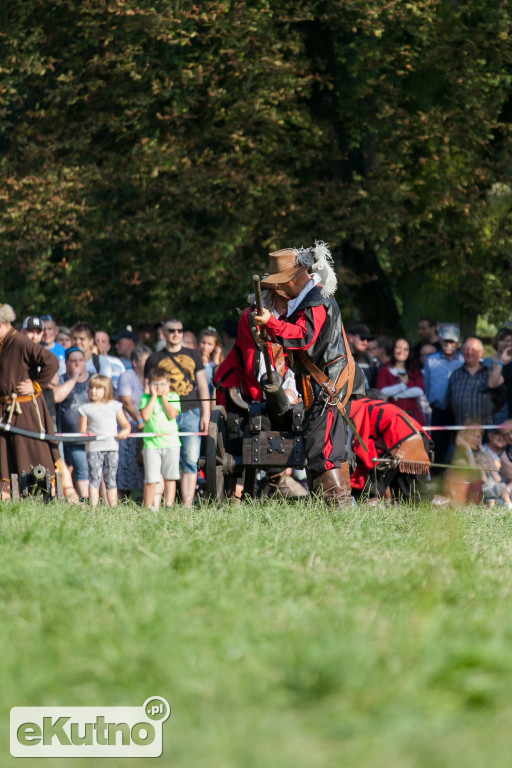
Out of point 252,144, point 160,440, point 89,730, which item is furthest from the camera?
point 252,144

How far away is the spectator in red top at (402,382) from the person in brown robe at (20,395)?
443cm

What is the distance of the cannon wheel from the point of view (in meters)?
8.79

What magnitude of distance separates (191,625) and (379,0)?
46.0 ft

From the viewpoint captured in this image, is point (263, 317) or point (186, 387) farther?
point (186, 387)

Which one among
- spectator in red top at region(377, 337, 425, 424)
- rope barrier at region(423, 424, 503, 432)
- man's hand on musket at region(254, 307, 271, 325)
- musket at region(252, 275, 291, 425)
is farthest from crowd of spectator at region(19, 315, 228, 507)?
man's hand on musket at region(254, 307, 271, 325)

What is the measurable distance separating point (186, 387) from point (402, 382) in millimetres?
2614

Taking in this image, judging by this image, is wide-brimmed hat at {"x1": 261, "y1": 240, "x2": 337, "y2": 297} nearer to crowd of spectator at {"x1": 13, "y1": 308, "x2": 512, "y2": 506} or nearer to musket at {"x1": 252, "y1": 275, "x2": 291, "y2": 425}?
musket at {"x1": 252, "y1": 275, "x2": 291, "y2": 425}

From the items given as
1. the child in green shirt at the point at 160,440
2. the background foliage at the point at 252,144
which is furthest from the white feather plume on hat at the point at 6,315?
the background foliage at the point at 252,144

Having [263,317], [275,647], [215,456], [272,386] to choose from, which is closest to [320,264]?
[263,317]

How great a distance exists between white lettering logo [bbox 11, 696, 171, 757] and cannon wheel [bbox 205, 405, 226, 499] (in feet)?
18.6

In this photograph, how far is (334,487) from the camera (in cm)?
847

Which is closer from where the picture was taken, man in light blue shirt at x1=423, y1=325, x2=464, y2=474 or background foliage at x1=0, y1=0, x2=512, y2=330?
man in light blue shirt at x1=423, y1=325, x2=464, y2=474

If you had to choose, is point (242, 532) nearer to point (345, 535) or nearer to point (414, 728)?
point (345, 535)

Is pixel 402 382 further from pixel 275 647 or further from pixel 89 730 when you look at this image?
pixel 89 730
